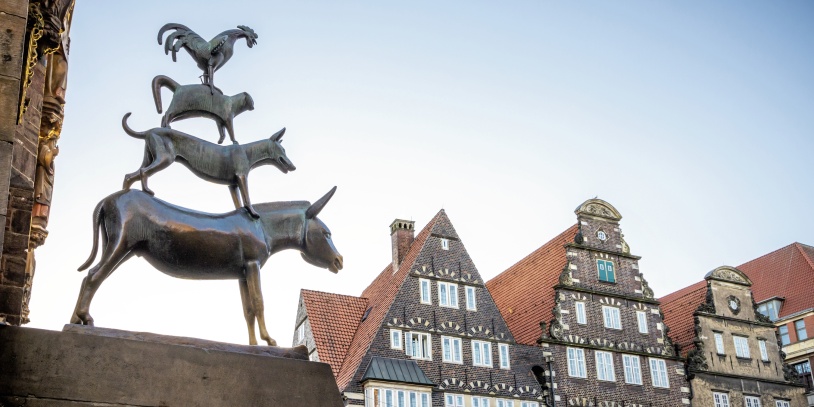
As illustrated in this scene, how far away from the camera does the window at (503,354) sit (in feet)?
Answer: 94.7

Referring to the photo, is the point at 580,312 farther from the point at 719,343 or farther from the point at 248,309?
the point at 248,309

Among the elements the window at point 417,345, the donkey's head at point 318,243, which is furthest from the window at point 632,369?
the donkey's head at point 318,243

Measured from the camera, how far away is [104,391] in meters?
5.79

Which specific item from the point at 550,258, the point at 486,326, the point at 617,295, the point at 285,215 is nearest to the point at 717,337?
the point at 617,295

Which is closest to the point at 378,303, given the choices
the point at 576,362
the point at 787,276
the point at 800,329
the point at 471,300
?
the point at 471,300

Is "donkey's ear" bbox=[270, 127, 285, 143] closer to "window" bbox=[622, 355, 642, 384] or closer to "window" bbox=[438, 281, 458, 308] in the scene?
"window" bbox=[438, 281, 458, 308]

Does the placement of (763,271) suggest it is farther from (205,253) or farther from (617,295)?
(205,253)

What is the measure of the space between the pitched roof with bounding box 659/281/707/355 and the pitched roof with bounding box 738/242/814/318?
9261 mm

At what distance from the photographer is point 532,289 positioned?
33031 millimetres

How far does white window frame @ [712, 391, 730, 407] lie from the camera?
31672mm

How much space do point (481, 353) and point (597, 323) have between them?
4543mm

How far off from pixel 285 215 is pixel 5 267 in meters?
3.09

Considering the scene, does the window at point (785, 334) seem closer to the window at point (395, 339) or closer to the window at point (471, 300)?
the window at point (471, 300)

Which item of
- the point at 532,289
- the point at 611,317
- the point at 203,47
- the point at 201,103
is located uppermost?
the point at 532,289
